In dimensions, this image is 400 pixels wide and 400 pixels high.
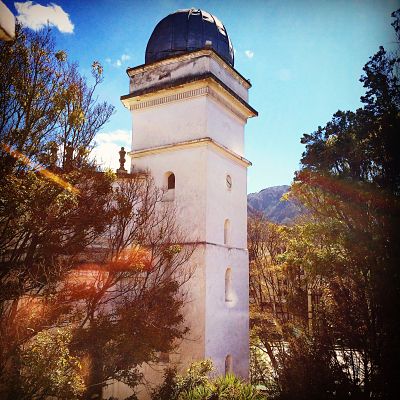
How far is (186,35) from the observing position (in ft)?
47.3

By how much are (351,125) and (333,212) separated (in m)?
2.66

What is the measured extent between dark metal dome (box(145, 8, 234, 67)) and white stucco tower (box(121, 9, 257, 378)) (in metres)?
0.04

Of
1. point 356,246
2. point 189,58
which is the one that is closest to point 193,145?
point 189,58

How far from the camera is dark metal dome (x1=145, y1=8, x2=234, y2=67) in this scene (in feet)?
47.1

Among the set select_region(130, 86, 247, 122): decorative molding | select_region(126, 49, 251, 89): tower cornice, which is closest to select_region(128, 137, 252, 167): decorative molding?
select_region(130, 86, 247, 122): decorative molding

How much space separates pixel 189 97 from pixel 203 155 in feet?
8.49

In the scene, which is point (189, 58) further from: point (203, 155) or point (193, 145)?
point (203, 155)

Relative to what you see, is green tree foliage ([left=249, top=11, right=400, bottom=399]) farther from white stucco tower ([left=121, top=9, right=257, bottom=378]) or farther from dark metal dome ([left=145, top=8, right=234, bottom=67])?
dark metal dome ([left=145, top=8, right=234, bottom=67])

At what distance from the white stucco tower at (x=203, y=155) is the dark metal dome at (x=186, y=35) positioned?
0.14 feet

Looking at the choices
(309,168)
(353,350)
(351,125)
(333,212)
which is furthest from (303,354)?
(351,125)

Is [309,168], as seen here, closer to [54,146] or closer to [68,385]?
[54,146]

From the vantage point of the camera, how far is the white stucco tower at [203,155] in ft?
39.7

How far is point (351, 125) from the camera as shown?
1039 centimetres

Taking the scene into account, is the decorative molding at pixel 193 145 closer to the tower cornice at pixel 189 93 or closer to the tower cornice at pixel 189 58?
the tower cornice at pixel 189 93
